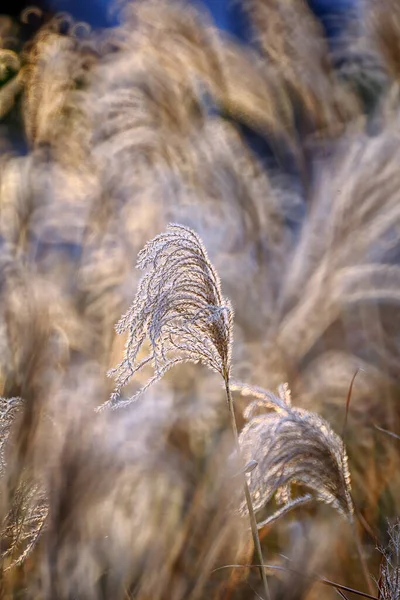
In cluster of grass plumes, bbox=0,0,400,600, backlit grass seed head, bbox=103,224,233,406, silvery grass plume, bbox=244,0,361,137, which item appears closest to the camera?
backlit grass seed head, bbox=103,224,233,406

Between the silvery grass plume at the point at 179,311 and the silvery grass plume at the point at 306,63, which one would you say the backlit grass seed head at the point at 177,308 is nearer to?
the silvery grass plume at the point at 179,311

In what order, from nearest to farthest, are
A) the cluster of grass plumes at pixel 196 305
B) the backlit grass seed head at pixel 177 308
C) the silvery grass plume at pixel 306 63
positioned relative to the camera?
the backlit grass seed head at pixel 177 308 < the cluster of grass plumes at pixel 196 305 < the silvery grass plume at pixel 306 63

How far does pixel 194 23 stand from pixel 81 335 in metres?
1.05

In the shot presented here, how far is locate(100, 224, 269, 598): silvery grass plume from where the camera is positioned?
801 mm

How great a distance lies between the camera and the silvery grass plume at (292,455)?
86cm

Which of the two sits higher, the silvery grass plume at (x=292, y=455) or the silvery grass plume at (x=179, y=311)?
the silvery grass plume at (x=179, y=311)

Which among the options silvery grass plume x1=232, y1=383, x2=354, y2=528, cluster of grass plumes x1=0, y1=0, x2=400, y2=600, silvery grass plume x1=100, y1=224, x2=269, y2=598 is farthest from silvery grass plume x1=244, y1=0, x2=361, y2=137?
silvery grass plume x1=232, y1=383, x2=354, y2=528

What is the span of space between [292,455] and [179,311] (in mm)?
304

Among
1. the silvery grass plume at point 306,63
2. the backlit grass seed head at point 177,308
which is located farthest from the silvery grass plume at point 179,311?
the silvery grass plume at point 306,63

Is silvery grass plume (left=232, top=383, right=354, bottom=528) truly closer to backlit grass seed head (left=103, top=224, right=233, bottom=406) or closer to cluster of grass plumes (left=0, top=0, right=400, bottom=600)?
cluster of grass plumes (left=0, top=0, right=400, bottom=600)

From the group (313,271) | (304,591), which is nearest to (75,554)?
→ (304,591)

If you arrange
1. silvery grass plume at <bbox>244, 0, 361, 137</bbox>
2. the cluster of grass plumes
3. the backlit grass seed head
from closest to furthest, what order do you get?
the backlit grass seed head, the cluster of grass plumes, silvery grass plume at <bbox>244, 0, 361, 137</bbox>

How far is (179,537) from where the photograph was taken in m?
1.33

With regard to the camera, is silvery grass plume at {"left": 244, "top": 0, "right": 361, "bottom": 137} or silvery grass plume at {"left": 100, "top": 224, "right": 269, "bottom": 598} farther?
silvery grass plume at {"left": 244, "top": 0, "right": 361, "bottom": 137}
